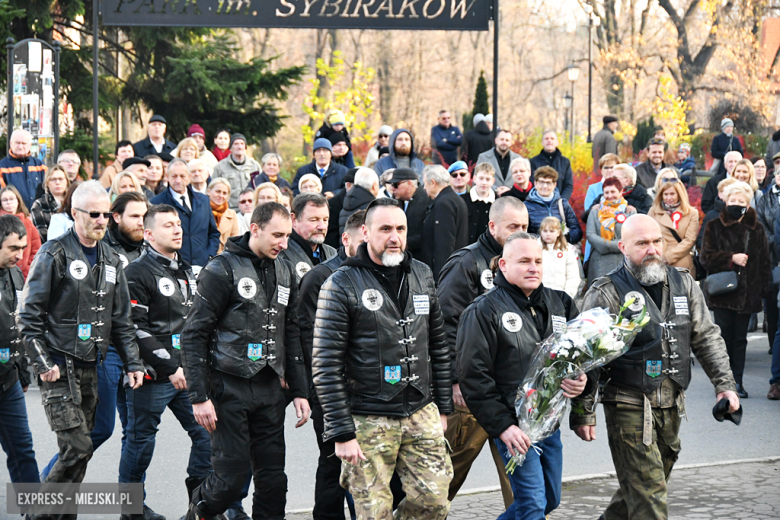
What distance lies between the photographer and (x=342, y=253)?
670 centimetres

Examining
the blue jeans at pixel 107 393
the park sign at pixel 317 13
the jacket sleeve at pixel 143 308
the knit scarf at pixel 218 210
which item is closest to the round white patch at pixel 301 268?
the jacket sleeve at pixel 143 308

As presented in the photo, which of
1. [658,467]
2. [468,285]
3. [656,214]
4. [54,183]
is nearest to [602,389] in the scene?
[658,467]

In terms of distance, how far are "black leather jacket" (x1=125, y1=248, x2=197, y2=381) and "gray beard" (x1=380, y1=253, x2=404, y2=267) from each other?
191 centimetres

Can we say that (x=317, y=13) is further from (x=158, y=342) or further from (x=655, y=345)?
(x=655, y=345)

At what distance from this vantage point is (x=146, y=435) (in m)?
6.46

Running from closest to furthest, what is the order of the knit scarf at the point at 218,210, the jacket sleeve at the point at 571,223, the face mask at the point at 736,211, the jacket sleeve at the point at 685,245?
the face mask at the point at 736,211 → the jacket sleeve at the point at 685,245 → the knit scarf at the point at 218,210 → the jacket sleeve at the point at 571,223

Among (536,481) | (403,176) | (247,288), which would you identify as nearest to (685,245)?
(403,176)

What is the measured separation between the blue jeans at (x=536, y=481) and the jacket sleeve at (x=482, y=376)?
25 cm

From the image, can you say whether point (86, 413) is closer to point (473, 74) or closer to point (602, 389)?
point (602, 389)

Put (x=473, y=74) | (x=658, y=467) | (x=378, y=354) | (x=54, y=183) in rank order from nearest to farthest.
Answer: (x=378, y=354), (x=658, y=467), (x=54, y=183), (x=473, y=74)

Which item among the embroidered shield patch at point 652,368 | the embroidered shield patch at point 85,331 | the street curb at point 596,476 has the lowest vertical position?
the street curb at point 596,476

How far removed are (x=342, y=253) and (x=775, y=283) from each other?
6530 mm

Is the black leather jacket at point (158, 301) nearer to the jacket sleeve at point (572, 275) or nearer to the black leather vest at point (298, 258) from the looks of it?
the black leather vest at point (298, 258)

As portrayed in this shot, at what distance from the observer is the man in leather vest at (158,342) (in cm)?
646
